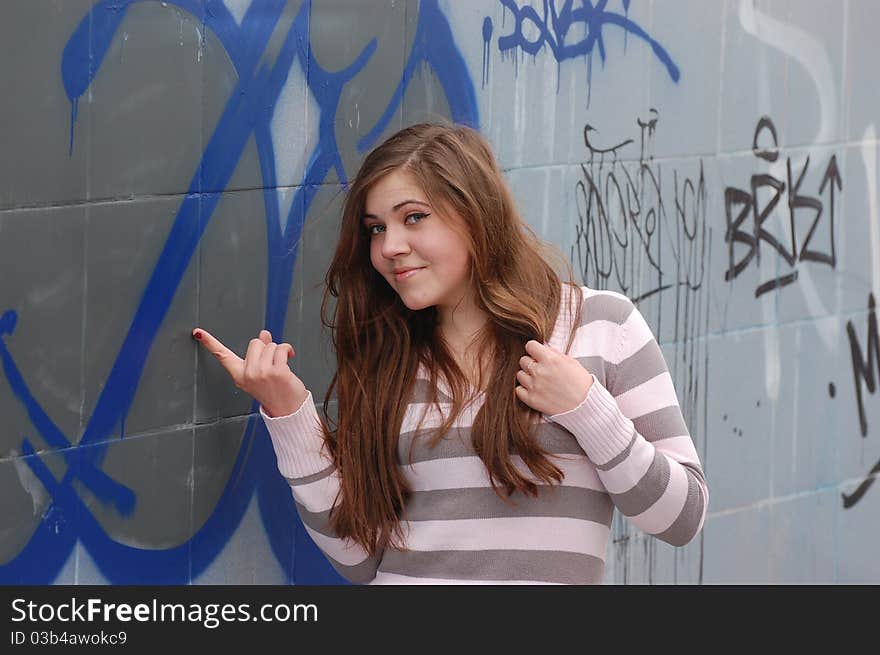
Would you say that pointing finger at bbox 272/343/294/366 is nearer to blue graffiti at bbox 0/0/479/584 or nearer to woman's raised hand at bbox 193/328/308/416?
woman's raised hand at bbox 193/328/308/416

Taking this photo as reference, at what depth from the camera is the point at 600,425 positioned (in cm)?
303

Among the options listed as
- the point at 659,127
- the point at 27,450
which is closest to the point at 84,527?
the point at 27,450

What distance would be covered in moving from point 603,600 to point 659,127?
2.06m

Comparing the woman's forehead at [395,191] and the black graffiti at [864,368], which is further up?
the woman's forehead at [395,191]

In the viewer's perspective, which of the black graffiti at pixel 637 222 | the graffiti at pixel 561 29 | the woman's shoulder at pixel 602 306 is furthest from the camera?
the black graffiti at pixel 637 222

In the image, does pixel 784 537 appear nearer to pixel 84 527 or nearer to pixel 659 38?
pixel 659 38

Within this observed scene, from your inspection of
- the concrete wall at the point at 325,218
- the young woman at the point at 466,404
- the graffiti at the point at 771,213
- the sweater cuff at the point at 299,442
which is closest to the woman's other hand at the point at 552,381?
the young woman at the point at 466,404

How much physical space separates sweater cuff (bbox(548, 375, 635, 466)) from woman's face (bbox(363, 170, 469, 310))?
36 centimetres

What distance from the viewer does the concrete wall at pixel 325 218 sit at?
3.15 metres

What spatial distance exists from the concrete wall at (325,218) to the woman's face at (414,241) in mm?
474

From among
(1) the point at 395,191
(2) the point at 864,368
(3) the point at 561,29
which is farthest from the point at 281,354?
(2) the point at 864,368

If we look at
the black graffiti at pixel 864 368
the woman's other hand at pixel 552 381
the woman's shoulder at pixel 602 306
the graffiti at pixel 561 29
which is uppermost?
the graffiti at pixel 561 29

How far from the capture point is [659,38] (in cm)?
479

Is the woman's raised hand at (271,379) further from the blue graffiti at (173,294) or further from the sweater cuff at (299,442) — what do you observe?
the blue graffiti at (173,294)
